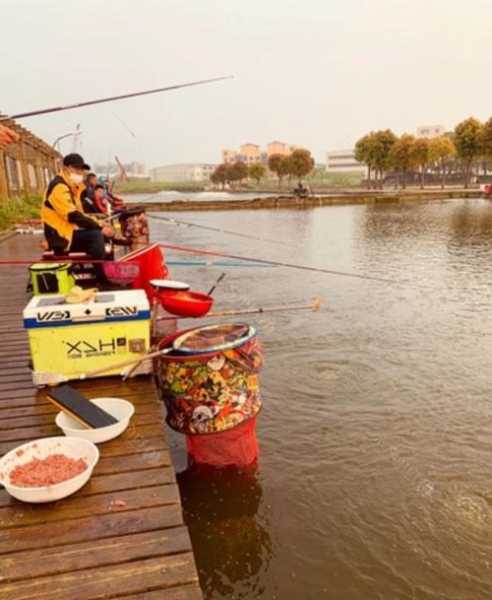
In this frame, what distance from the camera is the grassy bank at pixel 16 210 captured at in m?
19.8

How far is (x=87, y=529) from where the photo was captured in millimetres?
2916

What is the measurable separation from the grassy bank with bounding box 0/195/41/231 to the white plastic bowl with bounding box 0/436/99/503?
17270 mm

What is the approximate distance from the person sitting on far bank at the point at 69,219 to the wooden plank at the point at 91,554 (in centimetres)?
601

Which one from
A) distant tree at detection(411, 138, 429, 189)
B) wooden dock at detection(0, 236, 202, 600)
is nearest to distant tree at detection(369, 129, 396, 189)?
distant tree at detection(411, 138, 429, 189)

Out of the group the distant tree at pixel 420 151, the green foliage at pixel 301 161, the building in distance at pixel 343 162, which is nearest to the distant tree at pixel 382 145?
the distant tree at pixel 420 151

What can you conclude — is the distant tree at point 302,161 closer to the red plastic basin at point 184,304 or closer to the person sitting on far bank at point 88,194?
the person sitting on far bank at point 88,194

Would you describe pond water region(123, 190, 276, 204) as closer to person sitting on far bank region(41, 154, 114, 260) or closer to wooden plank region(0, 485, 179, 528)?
person sitting on far bank region(41, 154, 114, 260)

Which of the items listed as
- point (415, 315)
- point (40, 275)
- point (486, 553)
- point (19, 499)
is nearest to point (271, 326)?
point (415, 315)

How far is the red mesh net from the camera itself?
4770mm

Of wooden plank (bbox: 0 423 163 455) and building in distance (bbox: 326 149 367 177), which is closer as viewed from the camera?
wooden plank (bbox: 0 423 163 455)

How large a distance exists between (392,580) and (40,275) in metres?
5.66

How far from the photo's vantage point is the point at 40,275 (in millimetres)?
6902

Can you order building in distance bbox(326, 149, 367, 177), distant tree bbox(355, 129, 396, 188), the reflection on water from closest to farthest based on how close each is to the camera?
the reflection on water < distant tree bbox(355, 129, 396, 188) < building in distance bbox(326, 149, 367, 177)

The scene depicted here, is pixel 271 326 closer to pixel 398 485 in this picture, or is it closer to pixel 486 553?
pixel 398 485
